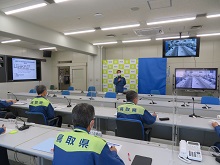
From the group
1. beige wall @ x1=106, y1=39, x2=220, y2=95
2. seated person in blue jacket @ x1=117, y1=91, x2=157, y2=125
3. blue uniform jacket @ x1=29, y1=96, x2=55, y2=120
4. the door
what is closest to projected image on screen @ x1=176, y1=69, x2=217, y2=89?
beige wall @ x1=106, y1=39, x2=220, y2=95

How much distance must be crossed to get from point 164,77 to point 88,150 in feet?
20.6

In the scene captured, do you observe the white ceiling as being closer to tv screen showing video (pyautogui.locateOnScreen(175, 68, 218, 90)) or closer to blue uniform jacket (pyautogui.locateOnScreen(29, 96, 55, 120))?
tv screen showing video (pyautogui.locateOnScreen(175, 68, 218, 90))

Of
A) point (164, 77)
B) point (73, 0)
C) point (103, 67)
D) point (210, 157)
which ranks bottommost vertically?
point (210, 157)

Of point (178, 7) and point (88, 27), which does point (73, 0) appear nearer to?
point (88, 27)

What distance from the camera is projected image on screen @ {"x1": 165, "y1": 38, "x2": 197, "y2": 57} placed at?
4.64 meters

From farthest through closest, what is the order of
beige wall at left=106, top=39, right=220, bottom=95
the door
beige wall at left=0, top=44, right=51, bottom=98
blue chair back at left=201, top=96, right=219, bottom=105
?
1. the door
2. beige wall at left=0, top=44, right=51, bottom=98
3. beige wall at left=106, top=39, right=220, bottom=95
4. blue chair back at left=201, top=96, right=219, bottom=105

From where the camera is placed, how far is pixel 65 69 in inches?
377

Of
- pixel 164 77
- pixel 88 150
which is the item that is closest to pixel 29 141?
pixel 88 150

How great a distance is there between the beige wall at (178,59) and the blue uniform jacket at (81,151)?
715 centimetres

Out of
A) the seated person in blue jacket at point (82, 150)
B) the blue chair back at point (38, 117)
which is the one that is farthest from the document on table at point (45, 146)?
the blue chair back at point (38, 117)

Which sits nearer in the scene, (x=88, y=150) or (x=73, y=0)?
(x=88, y=150)

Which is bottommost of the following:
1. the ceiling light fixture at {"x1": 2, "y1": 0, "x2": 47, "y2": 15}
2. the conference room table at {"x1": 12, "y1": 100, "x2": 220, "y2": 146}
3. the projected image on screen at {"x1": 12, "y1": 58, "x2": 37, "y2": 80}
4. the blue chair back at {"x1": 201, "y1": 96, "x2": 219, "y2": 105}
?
the conference room table at {"x1": 12, "y1": 100, "x2": 220, "y2": 146}

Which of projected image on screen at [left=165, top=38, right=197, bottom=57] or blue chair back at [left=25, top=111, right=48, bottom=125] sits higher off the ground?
projected image on screen at [left=165, top=38, right=197, bottom=57]

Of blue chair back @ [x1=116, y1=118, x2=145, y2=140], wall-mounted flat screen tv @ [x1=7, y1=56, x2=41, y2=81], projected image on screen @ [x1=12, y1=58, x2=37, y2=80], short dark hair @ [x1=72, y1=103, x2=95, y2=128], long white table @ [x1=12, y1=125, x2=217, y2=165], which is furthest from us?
projected image on screen @ [x1=12, y1=58, x2=37, y2=80]
